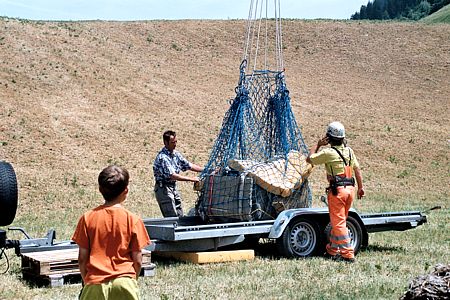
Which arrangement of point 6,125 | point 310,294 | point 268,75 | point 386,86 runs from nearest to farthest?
1. point 310,294
2. point 268,75
3. point 6,125
4. point 386,86

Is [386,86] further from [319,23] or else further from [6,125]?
[6,125]

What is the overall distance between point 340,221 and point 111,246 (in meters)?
5.36

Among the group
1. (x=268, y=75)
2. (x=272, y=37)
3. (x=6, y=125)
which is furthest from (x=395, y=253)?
(x=272, y=37)

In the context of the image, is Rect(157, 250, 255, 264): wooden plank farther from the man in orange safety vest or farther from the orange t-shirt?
the orange t-shirt

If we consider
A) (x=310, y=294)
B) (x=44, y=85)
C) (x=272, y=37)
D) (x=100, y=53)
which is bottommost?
(x=310, y=294)

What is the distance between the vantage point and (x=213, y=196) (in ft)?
35.5

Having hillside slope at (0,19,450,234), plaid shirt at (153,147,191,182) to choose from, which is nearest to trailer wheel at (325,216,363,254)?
plaid shirt at (153,147,191,182)

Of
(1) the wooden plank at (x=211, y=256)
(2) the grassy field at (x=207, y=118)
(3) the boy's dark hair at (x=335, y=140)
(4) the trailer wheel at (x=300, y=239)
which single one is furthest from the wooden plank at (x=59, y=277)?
(3) the boy's dark hair at (x=335, y=140)

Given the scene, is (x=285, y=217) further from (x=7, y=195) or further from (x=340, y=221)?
(x=7, y=195)

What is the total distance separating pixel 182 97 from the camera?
3372 centimetres

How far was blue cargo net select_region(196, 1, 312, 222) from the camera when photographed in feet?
34.4

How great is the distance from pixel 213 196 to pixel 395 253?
8.85 ft

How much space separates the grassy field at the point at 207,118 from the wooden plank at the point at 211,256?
143 mm

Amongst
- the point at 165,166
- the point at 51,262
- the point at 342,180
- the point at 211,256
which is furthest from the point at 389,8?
the point at 51,262
